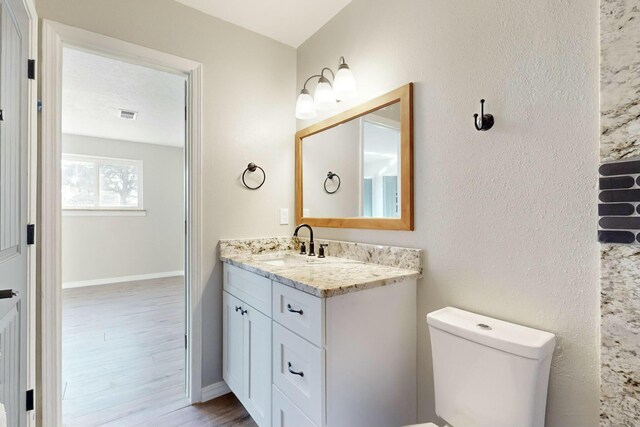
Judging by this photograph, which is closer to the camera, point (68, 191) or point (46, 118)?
point (46, 118)

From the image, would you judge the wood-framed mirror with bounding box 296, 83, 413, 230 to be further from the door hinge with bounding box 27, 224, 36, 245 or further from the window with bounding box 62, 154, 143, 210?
the window with bounding box 62, 154, 143, 210

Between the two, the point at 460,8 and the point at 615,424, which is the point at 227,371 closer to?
the point at 615,424

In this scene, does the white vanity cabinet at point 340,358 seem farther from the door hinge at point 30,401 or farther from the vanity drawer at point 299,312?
the door hinge at point 30,401

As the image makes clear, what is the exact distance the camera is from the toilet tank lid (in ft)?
3.03

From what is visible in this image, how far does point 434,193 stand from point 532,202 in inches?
15.6

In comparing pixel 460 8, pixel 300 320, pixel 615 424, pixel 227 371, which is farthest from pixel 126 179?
pixel 615 424

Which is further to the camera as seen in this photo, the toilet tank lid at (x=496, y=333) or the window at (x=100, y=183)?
the window at (x=100, y=183)

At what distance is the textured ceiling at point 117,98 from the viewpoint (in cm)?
255

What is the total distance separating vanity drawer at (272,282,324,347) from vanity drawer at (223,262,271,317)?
0.25 ft

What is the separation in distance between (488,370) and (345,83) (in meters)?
1.51

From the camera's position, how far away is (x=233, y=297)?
5.97 ft

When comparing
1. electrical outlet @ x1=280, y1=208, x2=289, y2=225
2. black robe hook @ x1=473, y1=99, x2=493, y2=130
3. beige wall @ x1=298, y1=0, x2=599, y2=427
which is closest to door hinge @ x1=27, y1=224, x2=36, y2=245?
electrical outlet @ x1=280, y1=208, x2=289, y2=225

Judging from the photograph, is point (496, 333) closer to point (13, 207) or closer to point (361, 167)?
point (361, 167)

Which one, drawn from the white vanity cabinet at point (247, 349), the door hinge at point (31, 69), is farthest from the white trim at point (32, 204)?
the white vanity cabinet at point (247, 349)
